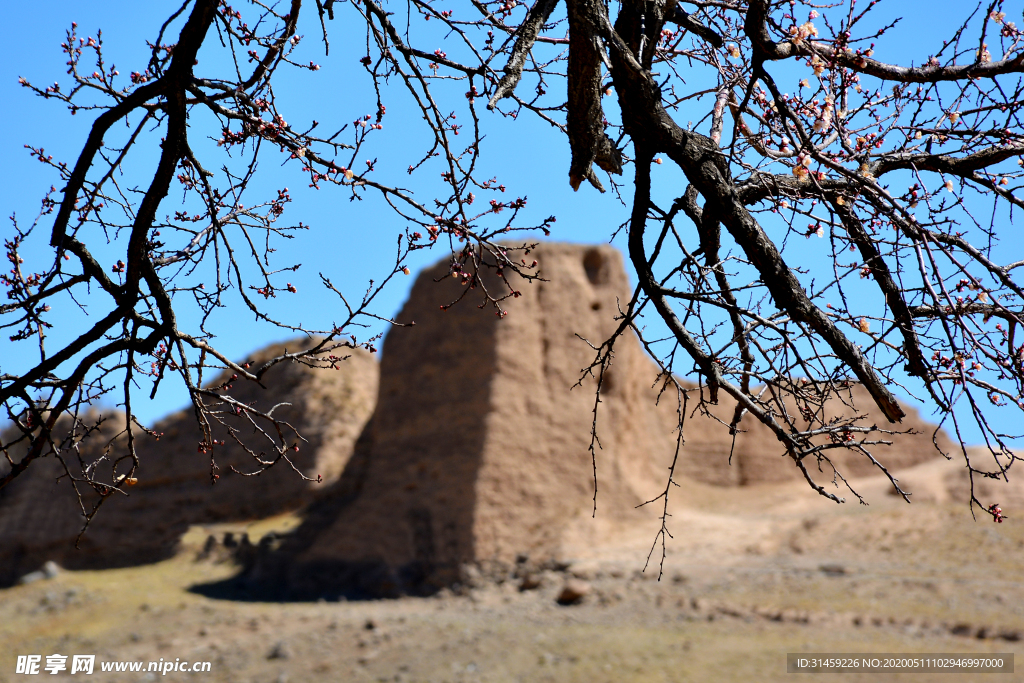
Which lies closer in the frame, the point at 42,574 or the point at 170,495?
the point at 42,574

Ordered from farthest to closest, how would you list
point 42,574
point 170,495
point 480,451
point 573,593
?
point 170,495
point 42,574
point 480,451
point 573,593

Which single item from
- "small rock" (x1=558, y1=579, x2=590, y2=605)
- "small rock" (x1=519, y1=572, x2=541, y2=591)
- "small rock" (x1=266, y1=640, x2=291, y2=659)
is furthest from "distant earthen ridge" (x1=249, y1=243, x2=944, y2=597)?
"small rock" (x1=266, y1=640, x2=291, y2=659)

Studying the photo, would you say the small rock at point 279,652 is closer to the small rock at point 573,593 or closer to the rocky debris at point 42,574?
the small rock at point 573,593

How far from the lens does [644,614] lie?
1305 cm

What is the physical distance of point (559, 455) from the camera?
17.7 m

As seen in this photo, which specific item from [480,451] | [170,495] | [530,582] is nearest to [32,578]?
[170,495]

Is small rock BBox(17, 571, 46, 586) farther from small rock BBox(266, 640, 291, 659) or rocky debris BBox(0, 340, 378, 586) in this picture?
small rock BBox(266, 640, 291, 659)

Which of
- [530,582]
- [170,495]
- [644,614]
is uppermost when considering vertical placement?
[170,495]

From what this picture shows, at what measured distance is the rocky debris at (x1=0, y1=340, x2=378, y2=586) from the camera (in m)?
21.6

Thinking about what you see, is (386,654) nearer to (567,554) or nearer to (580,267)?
(567,554)

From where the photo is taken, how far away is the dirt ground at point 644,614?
11.0 metres

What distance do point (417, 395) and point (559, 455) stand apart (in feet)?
11.4

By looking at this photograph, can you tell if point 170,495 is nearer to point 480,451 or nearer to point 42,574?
→ point 42,574

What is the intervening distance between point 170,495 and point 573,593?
524 inches
